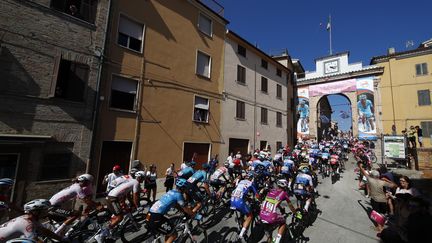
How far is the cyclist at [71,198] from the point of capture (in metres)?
5.27

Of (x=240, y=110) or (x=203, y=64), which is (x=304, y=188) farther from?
(x=240, y=110)

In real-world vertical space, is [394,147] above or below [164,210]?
above

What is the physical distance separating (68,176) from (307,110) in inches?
1337

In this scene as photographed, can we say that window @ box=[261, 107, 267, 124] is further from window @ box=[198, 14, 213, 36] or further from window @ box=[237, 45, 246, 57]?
window @ box=[198, 14, 213, 36]

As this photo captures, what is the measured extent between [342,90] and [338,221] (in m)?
29.0

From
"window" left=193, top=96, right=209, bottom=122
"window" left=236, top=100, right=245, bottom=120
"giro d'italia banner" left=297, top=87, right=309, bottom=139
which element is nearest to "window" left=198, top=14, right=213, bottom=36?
"window" left=193, top=96, right=209, bottom=122

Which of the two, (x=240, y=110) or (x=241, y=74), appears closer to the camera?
(x=240, y=110)

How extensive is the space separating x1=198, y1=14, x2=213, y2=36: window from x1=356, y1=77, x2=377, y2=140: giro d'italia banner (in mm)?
24729

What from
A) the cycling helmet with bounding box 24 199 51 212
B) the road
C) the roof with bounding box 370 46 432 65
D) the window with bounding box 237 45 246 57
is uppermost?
the roof with bounding box 370 46 432 65

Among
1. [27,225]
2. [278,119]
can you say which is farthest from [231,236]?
[278,119]

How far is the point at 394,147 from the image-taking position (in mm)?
15180

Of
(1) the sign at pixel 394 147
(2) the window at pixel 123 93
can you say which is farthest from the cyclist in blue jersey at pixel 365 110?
(2) the window at pixel 123 93

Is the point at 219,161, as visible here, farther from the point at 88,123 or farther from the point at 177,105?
the point at 88,123

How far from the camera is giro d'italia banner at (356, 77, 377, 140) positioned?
27.9 meters
